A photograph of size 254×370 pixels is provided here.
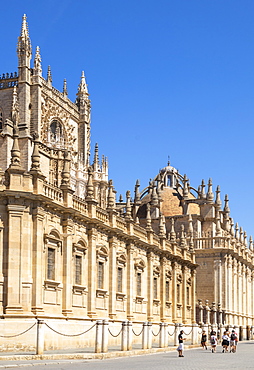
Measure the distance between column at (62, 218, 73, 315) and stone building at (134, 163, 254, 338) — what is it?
2976 centimetres

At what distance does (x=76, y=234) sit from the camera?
34719 millimetres

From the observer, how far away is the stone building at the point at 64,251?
2975 centimetres

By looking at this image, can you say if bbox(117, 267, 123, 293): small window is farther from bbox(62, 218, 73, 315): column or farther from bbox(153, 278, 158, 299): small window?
bbox(62, 218, 73, 315): column

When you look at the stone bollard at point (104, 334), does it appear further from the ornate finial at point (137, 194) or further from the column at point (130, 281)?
the ornate finial at point (137, 194)

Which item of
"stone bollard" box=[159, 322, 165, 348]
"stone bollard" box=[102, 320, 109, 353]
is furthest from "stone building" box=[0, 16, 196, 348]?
"stone bollard" box=[159, 322, 165, 348]

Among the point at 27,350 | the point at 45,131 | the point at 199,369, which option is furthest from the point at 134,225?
the point at 45,131

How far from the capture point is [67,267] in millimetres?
33156

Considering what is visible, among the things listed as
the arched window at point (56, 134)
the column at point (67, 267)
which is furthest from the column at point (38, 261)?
the arched window at point (56, 134)

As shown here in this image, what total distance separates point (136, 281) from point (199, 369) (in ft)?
67.6

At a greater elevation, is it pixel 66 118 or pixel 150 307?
pixel 66 118

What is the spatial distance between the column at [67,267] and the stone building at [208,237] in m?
29.8

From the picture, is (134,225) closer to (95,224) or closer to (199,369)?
(95,224)

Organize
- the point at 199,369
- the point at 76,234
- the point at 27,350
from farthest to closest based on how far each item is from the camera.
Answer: the point at 76,234, the point at 27,350, the point at 199,369

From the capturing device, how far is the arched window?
231ft
